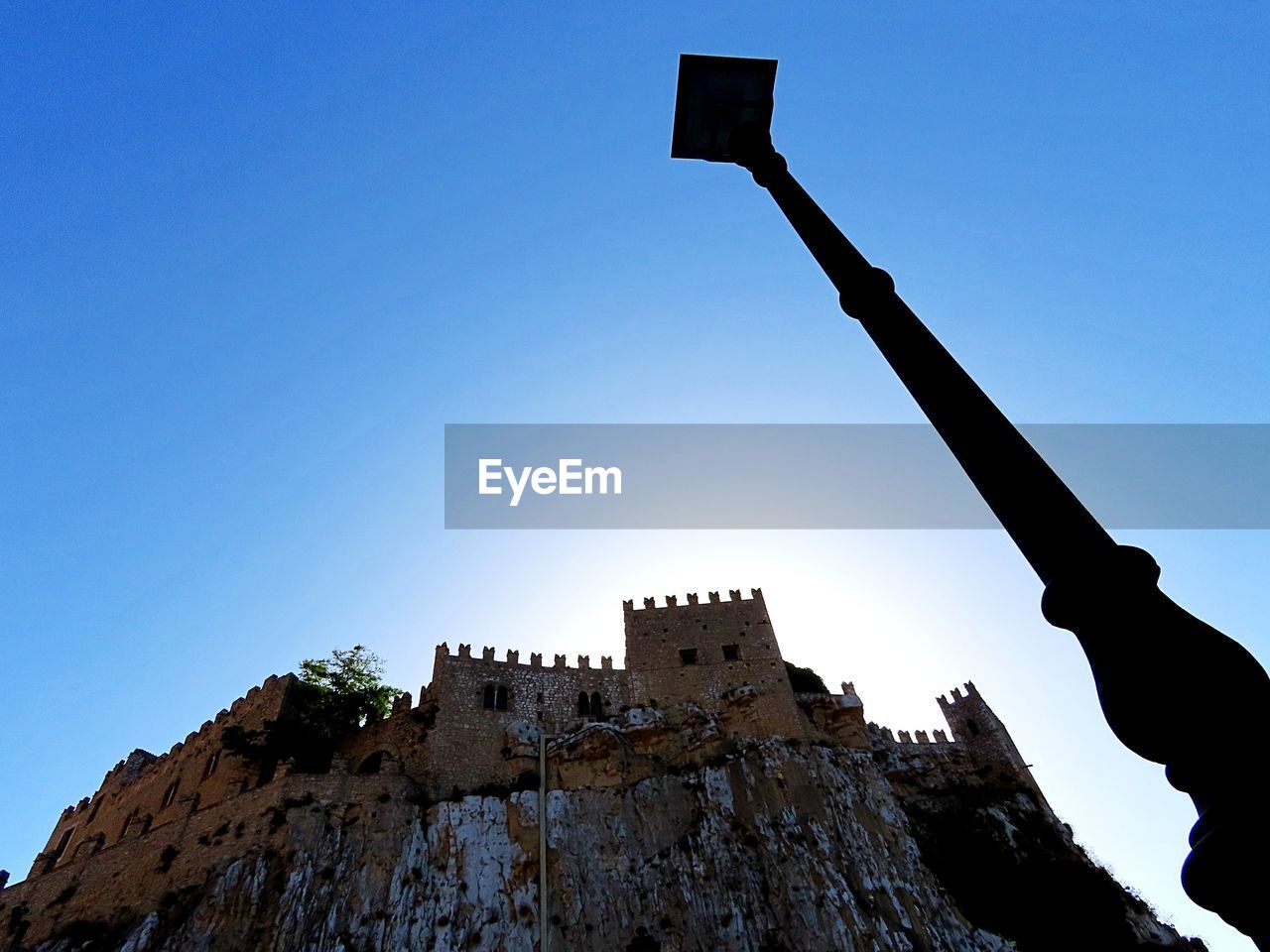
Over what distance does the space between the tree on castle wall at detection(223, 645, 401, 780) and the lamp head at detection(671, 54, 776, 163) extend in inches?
1205

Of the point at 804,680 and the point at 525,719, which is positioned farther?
the point at 804,680

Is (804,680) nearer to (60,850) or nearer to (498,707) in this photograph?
(498,707)

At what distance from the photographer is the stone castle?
83.3 feet

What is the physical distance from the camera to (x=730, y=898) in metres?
26.1

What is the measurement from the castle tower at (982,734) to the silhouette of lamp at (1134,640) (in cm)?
4129

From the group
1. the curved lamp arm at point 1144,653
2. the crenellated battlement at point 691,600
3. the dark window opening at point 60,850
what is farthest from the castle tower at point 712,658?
the curved lamp arm at point 1144,653

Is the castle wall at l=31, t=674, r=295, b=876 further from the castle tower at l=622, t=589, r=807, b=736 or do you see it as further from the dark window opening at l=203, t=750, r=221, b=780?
the castle tower at l=622, t=589, r=807, b=736

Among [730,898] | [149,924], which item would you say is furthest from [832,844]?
[149,924]

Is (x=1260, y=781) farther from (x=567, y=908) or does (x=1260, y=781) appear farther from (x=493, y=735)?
(x=493, y=735)

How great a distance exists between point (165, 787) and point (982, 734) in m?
40.9

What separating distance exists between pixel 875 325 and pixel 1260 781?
255 centimetres

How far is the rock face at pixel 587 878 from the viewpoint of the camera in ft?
80.5

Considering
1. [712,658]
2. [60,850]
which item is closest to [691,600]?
[712,658]

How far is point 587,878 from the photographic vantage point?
26812 millimetres
